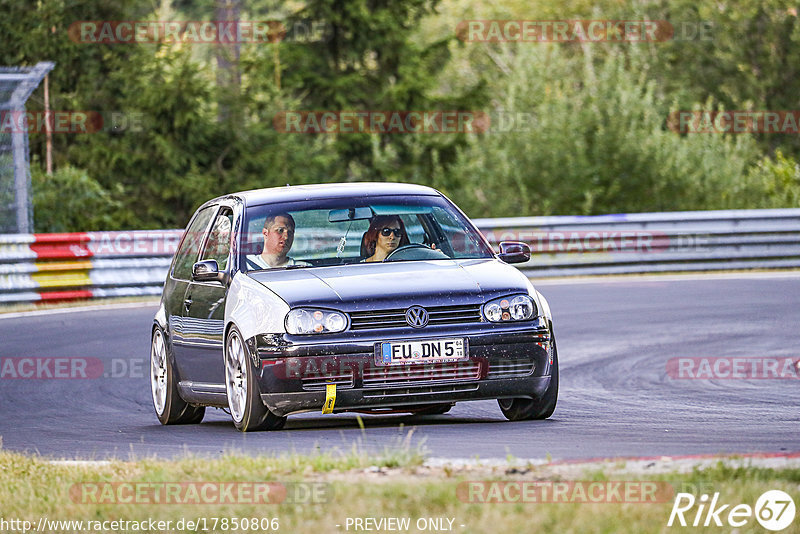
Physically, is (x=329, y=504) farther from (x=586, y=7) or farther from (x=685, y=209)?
(x=586, y=7)

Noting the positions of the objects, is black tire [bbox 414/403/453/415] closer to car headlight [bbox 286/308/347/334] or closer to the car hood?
the car hood

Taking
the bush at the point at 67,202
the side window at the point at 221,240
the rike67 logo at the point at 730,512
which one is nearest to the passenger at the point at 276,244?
the side window at the point at 221,240

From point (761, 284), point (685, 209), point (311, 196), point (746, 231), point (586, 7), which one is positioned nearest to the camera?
point (311, 196)

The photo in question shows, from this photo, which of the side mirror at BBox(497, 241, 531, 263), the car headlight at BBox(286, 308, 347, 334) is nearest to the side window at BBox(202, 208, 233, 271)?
the car headlight at BBox(286, 308, 347, 334)

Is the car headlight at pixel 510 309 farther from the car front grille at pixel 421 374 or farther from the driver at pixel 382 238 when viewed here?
the driver at pixel 382 238

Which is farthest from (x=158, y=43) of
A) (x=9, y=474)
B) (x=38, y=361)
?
(x=9, y=474)

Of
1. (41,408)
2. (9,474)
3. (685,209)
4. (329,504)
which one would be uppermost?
(329,504)

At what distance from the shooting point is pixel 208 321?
31.9ft

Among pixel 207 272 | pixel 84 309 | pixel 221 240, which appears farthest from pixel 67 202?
pixel 207 272

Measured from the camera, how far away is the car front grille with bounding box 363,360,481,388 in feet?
28.2

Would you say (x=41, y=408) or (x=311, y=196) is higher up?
(x=311, y=196)

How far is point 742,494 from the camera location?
5.69 m

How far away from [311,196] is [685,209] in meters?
18.8

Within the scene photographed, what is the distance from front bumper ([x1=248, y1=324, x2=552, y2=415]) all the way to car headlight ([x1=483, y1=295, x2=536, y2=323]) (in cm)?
7
